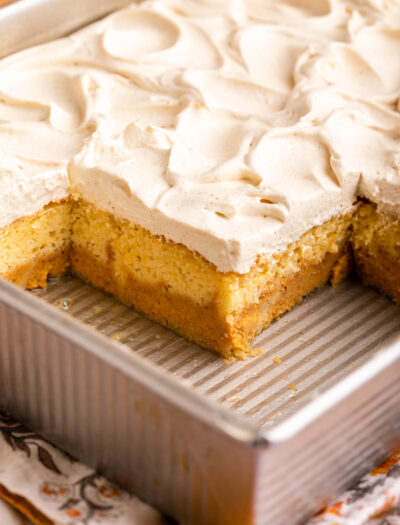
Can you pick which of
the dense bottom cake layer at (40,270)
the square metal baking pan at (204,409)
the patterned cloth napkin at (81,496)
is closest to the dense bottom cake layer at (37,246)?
the dense bottom cake layer at (40,270)

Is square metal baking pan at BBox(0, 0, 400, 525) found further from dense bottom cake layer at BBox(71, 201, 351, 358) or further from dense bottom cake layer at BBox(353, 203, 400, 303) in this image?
dense bottom cake layer at BBox(353, 203, 400, 303)

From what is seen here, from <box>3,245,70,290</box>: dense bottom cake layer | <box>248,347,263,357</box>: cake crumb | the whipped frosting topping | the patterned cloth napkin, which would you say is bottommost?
the patterned cloth napkin

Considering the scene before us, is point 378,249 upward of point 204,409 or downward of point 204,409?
downward

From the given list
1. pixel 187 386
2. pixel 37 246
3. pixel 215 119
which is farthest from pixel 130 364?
pixel 215 119

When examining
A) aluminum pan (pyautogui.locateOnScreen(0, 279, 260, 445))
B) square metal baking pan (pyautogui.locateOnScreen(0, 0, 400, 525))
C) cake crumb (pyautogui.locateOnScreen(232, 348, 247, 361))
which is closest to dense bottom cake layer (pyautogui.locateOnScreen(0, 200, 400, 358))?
cake crumb (pyautogui.locateOnScreen(232, 348, 247, 361))

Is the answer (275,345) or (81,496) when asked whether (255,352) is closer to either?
(275,345)

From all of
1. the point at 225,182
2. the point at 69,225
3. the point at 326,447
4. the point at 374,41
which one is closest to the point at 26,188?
the point at 69,225

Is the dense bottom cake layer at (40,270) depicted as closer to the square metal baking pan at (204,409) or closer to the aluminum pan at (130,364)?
the square metal baking pan at (204,409)

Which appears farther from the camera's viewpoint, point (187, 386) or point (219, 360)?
point (219, 360)
